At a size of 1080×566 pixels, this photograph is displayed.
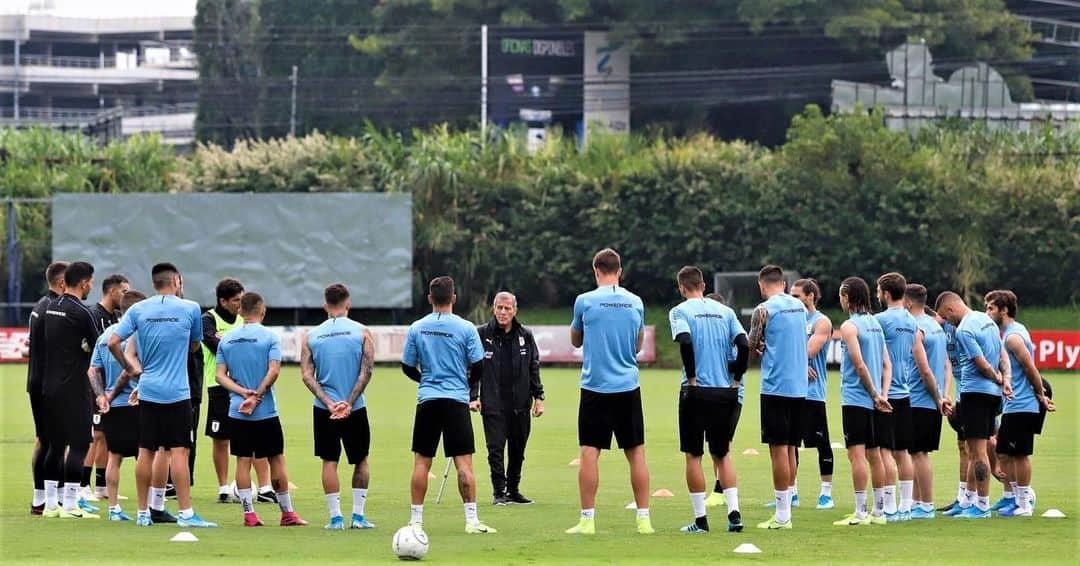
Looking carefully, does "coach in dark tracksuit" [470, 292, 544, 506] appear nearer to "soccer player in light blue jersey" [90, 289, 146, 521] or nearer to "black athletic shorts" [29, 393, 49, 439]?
"soccer player in light blue jersey" [90, 289, 146, 521]

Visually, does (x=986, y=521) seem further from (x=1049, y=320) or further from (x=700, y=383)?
(x=1049, y=320)

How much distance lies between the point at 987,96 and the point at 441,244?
86.2ft

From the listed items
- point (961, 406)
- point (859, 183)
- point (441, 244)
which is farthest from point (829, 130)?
point (961, 406)

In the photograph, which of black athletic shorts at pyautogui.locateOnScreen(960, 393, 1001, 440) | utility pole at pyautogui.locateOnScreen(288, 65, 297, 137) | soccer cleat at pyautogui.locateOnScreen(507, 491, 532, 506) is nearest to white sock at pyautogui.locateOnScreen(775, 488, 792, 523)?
black athletic shorts at pyautogui.locateOnScreen(960, 393, 1001, 440)

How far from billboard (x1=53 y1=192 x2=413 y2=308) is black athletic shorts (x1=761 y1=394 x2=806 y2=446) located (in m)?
35.5

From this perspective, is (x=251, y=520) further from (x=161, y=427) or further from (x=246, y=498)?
(x=161, y=427)

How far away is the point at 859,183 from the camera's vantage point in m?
52.9

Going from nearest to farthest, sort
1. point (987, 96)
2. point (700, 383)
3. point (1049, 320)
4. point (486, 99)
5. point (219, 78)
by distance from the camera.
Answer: point (700, 383), point (1049, 320), point (987, 96), point (486, 99), point (219, 78)

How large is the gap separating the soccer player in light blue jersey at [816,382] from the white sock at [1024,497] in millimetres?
1788

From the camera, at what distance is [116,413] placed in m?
15.2

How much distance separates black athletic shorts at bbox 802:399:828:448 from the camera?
49.8 ft

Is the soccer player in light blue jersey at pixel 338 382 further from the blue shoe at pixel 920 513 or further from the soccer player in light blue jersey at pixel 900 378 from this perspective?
the blue shoe at pixel 920 513

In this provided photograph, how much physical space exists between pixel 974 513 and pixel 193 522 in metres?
7.32

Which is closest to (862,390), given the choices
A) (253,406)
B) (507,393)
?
(507,393)
